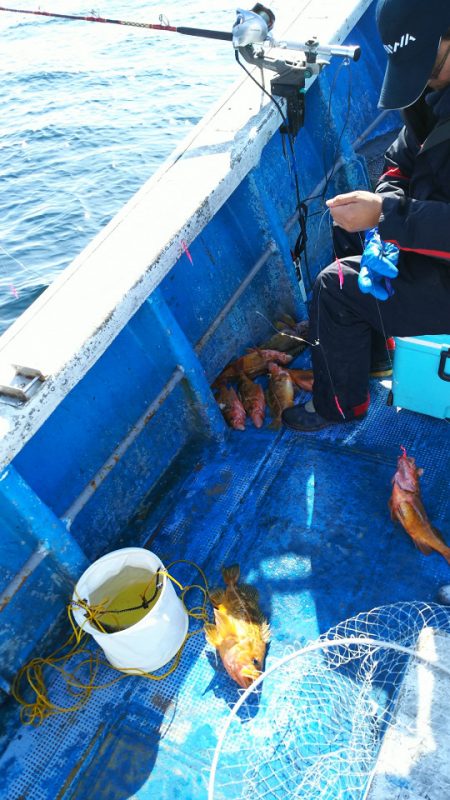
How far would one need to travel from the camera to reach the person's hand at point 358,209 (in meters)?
2.81

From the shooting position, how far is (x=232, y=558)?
11.1 ft

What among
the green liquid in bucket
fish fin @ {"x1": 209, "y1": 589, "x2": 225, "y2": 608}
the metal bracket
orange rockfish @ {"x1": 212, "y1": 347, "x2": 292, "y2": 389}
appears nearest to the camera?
the metal bracket

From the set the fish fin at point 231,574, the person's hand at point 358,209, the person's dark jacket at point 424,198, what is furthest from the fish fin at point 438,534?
the person's hand at point 358,209

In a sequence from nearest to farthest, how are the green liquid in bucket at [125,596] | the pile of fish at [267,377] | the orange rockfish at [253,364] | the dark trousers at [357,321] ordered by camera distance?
the dark trousers at [357,321] → the green liquid in bucket at [125,596] → the pile of fish at [267,377] → the orange rockfish at [253,364]

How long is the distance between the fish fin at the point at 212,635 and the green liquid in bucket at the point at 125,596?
0.32 metres

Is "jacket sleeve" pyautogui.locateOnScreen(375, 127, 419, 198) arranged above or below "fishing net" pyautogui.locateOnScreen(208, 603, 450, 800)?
above

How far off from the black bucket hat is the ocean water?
397 centimetres

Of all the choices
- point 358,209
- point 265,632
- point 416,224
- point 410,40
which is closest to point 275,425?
point 265,632

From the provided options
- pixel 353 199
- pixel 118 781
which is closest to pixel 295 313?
pixel 353 199

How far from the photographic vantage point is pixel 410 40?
2.38m

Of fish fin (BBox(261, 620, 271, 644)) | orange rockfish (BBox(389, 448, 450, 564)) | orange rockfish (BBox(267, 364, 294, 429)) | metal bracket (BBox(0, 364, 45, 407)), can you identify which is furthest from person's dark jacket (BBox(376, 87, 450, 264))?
fish fin (BBox(261, 620, 271, 644))

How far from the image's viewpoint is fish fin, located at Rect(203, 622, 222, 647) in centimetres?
299

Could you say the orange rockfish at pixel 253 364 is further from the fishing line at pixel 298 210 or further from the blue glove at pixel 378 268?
the blue glove at pixel 378 268

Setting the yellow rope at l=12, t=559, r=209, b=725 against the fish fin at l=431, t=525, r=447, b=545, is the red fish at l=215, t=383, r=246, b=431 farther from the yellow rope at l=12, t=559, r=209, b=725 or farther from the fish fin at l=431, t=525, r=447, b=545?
the fish fin at l=431, t=525, r=447, b=545
